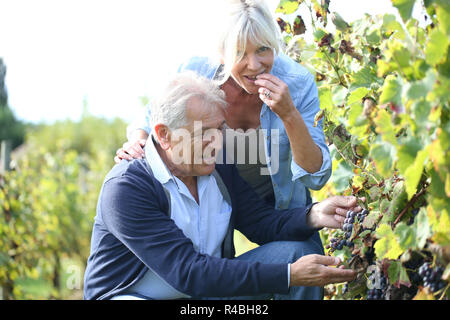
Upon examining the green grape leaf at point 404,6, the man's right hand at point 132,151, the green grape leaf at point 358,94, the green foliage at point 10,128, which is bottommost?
the man's right hand at point 132,151

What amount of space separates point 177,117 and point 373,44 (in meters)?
0.90

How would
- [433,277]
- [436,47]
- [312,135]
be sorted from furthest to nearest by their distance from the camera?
[312,135], [433,277], [436,47]

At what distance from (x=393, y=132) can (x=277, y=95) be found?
3.36 feet

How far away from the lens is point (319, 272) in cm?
240

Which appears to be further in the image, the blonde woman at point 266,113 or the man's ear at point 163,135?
the blonde woman at point 266,113

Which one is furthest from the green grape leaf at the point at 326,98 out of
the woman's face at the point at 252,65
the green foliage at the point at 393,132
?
the woman's face at the point at 252,65

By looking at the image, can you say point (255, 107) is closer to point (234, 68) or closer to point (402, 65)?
point (234, 68)

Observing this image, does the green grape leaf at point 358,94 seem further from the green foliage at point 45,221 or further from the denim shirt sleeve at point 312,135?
the green foliage at point 45,221

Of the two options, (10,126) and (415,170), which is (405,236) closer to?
(415,170)

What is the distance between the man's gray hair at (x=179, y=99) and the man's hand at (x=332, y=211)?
657mm

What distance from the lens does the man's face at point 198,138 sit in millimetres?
2697

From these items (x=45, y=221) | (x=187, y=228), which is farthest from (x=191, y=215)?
(x=45, y=221)

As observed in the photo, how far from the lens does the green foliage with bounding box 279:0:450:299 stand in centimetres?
173
